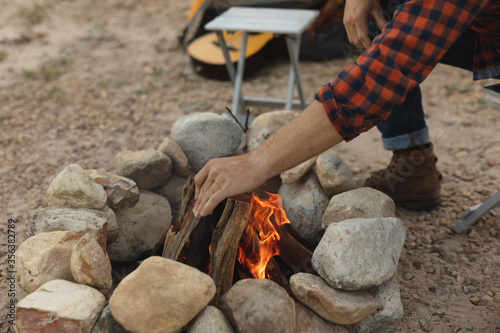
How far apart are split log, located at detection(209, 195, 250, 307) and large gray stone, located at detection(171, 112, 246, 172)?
61cm

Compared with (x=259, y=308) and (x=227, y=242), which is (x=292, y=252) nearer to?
(x=227, y=242)

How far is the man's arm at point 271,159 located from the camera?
61.3 inches

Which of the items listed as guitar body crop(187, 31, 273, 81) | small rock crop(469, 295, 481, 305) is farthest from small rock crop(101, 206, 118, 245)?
guitar body crop(187, 31, 273, 81)

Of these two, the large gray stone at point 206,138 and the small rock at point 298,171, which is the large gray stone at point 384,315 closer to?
the small rock at point 298,171

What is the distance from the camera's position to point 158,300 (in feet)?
4.79

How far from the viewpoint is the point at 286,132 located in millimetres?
1620

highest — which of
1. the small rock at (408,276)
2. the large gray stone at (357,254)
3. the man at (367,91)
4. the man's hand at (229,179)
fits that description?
the man at (367,91)

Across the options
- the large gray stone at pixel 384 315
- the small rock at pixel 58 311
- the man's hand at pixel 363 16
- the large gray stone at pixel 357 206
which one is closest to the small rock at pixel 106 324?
the small rock at pixel 58 311

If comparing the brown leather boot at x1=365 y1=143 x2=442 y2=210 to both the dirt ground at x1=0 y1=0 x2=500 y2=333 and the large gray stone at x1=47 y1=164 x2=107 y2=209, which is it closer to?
the dirt ground at x1=0 y1=0 x2=500 y2=333

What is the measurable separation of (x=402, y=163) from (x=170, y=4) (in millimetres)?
5358

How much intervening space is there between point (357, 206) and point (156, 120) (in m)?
2.39

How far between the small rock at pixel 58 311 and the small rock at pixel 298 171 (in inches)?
43.6

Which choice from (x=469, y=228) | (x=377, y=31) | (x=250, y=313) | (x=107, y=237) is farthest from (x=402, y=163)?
(x=107, y=237)

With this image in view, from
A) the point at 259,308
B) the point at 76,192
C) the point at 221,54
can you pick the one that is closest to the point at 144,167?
the point at 76,192
